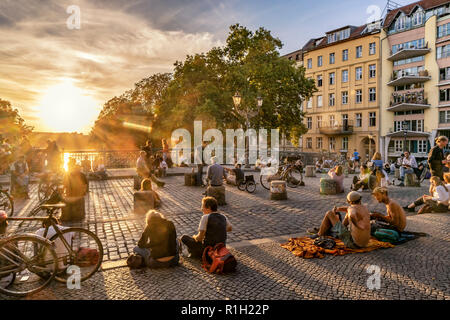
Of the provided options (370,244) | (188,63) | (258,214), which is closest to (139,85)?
(188,63)

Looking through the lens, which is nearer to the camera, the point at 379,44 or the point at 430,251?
the point at 430,251

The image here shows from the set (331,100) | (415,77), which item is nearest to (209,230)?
(415,77)

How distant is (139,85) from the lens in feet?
161

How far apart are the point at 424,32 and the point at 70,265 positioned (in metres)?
48.2

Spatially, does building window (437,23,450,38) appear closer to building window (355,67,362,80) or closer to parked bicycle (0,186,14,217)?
building window (355,67,362,80)

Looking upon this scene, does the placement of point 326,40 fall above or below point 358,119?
above

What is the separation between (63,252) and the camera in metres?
4.84

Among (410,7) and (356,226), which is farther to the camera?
(410,7)

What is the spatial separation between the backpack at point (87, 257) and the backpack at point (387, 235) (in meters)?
5.56

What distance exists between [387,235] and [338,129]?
45057 mm

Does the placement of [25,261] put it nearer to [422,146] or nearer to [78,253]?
[78,253]

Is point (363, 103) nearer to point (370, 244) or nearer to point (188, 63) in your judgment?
point (188, 63)

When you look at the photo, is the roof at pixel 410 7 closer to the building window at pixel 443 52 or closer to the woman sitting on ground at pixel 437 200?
the building window at pixel 443 52

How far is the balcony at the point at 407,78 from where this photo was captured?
1586 inches
